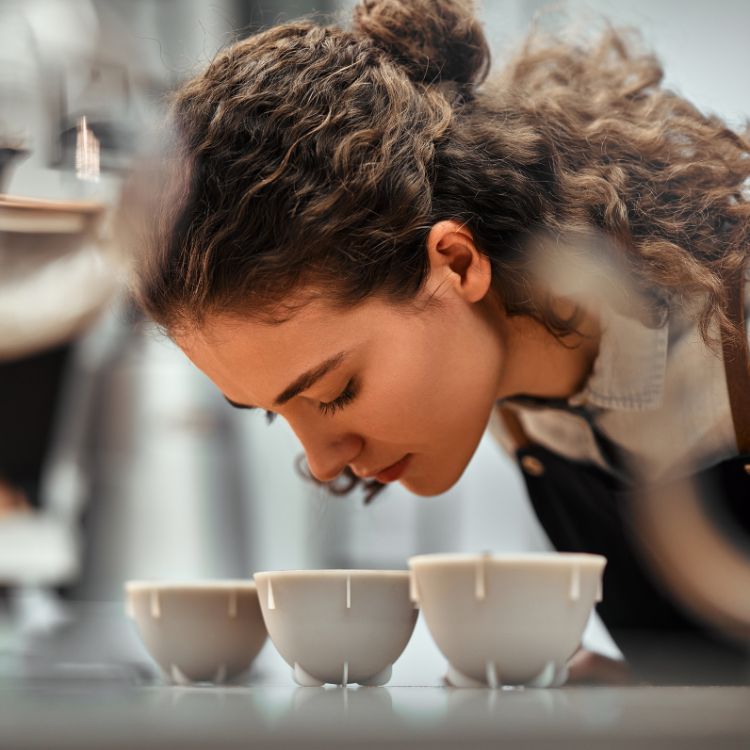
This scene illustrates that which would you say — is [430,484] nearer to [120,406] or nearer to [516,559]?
[516,559]

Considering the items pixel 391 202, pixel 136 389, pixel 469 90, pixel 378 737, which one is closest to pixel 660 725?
pixel 378 737

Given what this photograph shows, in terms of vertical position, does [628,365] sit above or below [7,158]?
below

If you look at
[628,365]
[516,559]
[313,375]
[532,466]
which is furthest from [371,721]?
[532,466]

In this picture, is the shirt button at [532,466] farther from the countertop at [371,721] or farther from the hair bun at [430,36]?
the countertop at [371,721]

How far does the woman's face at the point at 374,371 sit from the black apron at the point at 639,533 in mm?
121

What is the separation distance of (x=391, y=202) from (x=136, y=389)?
1.14ft

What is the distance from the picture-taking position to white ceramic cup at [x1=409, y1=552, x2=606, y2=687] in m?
0.37

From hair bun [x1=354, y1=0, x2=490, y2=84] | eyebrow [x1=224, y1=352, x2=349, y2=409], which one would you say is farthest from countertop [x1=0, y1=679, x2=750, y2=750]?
hair bun [x1=354, y1=0, x2=490, y2=84]

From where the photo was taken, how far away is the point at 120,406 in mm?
766

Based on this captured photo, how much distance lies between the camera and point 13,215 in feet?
1.61

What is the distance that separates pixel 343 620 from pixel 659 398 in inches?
9.6

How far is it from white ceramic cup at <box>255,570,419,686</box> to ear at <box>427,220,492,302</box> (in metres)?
0.16

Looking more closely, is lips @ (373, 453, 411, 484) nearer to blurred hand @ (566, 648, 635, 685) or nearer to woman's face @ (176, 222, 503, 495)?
woman's face @ (176, 222, 503, 495)

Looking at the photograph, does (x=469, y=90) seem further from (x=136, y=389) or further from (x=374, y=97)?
(x=136, y=389)
